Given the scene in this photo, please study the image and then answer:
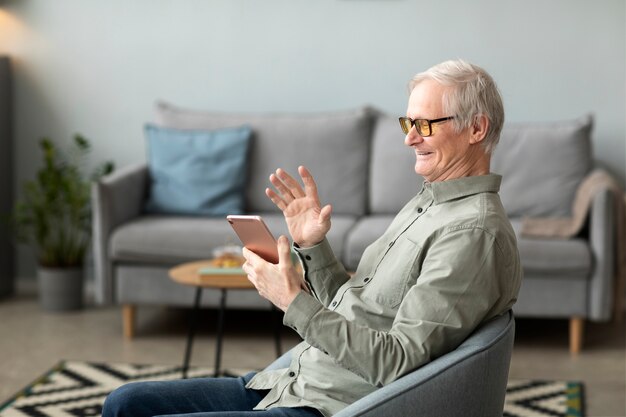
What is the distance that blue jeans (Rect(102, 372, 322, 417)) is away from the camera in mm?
2049

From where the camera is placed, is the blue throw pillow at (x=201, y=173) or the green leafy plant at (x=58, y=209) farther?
the green leafy plant at (x=58, y=209)

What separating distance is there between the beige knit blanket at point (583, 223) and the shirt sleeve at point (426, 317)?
2482 millimetres

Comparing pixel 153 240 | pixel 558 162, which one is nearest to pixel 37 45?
pixel 153 240

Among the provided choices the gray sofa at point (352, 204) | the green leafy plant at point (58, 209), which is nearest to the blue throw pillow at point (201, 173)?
the gray sofa at point (352, 204)

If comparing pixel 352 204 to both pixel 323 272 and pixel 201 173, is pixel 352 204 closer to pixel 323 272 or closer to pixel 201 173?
pixel 201 173

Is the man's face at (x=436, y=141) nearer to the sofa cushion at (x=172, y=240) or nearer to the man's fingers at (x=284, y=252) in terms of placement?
the man's fingers at (x=284, y=252)

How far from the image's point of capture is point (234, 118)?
496cm

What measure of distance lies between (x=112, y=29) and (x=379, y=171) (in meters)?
1.57

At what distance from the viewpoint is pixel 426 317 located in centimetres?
178

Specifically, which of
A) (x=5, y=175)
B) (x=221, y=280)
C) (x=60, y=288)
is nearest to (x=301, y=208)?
(x=221, y=280)

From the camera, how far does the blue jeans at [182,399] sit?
2.05 metres

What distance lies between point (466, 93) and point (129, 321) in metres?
2.85

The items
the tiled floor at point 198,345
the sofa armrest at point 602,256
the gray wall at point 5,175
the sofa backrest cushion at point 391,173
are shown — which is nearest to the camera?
the tiled floor at point 198,345

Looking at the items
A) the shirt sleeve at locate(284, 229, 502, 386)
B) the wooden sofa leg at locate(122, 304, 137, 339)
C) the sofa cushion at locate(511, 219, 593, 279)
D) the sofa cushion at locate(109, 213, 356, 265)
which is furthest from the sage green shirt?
the wooden sofa leg at locate(122, 304, 137, 339)
